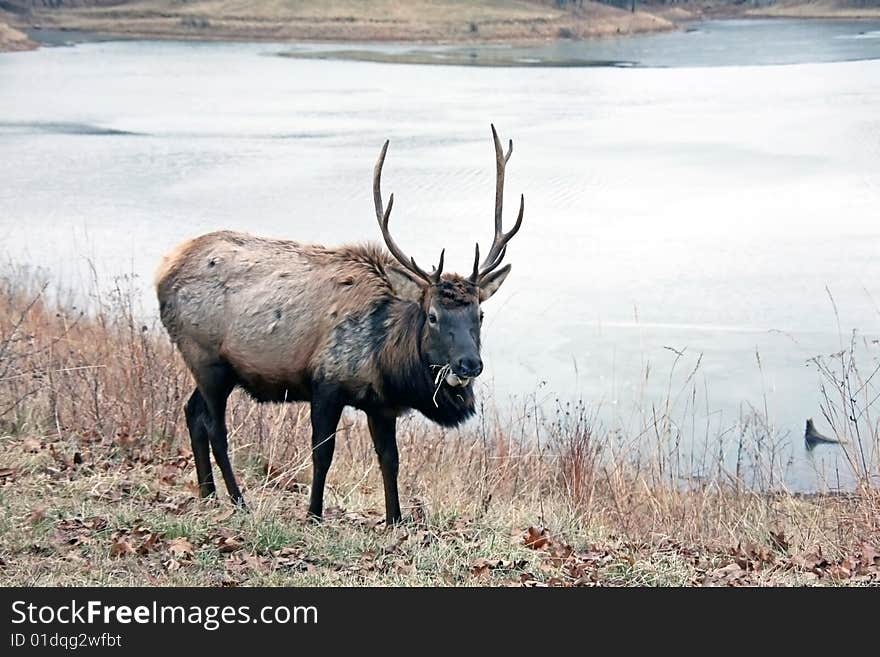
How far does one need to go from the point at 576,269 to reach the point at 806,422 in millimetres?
5931

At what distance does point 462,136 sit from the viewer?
91.4ft

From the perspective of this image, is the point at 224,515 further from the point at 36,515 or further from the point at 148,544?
the point at 36,515

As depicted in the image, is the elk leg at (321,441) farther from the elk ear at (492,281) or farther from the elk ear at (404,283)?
the elk ear at (492,281)

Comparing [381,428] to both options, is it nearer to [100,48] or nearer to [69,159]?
[69,159]

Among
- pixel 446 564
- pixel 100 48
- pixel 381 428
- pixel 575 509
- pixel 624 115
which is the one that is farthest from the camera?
pixel 100 48

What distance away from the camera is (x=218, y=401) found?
7965mm

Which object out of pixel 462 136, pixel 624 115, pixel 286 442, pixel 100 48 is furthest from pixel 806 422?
pixel 100 48

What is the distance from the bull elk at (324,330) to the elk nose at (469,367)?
5 centimetres

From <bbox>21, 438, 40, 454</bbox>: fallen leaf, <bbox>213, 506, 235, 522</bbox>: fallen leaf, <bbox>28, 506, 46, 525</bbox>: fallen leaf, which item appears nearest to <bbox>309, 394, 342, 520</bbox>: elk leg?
<bbox>213, 506, 235, 522</bbox>: fallen leaf

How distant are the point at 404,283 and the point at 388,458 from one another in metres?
1.01

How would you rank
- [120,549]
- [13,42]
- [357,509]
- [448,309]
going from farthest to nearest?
Result: [13,42]
[357,509]
[448,309]
[120,549]

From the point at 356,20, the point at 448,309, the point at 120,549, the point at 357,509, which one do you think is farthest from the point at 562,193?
the point at 356,20

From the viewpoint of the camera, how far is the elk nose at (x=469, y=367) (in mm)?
6875

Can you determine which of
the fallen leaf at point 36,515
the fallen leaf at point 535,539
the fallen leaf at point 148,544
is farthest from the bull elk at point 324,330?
the fallen leaf at point 36,515
